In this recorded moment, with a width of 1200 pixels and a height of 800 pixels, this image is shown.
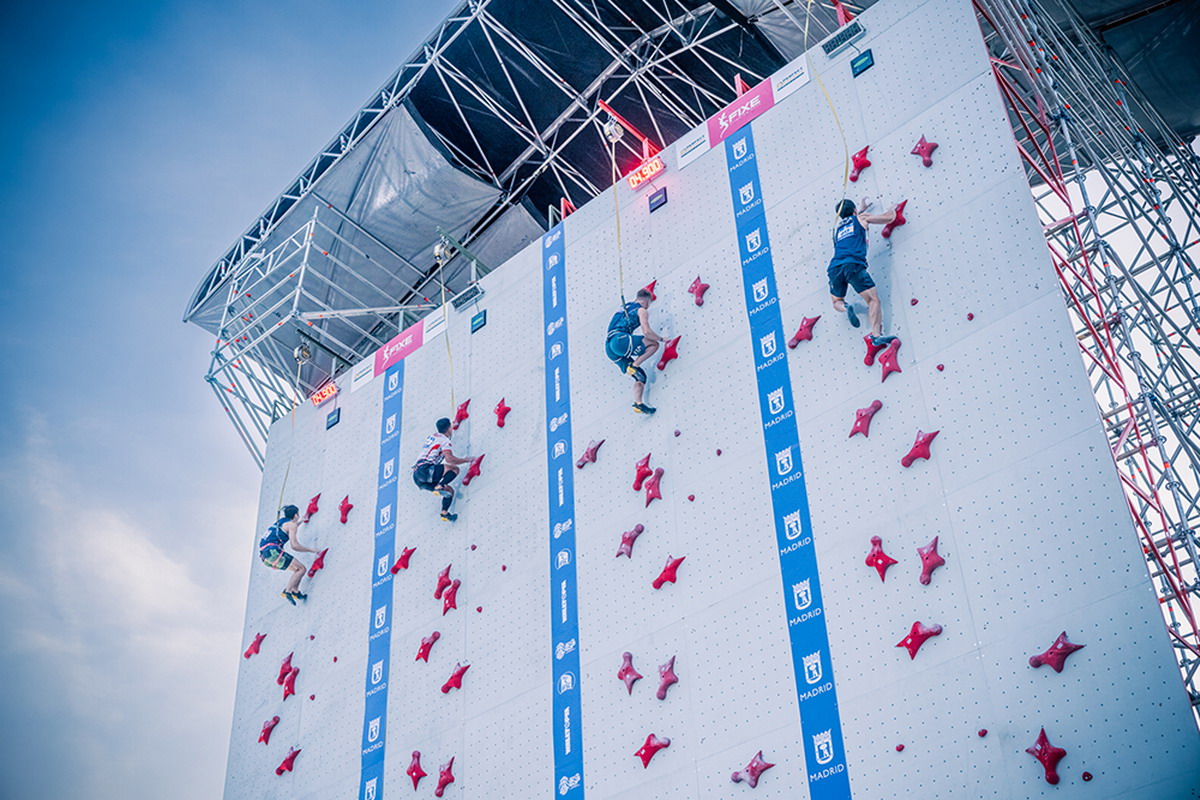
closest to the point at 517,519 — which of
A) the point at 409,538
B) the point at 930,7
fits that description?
the point at 409,538

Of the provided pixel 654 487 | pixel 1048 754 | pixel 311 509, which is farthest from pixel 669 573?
pixel 311 509

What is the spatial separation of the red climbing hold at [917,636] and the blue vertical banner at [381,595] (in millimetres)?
4623

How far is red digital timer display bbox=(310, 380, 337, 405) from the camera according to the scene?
11.8 metres

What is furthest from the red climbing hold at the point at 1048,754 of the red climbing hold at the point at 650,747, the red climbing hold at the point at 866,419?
the red climbing hold at the point at 650,747

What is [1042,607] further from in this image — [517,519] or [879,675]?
[517,519]

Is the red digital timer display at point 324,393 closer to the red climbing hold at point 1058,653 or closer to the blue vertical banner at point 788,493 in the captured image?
the blue vertical banner at point 788,493

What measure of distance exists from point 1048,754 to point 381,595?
6.04m

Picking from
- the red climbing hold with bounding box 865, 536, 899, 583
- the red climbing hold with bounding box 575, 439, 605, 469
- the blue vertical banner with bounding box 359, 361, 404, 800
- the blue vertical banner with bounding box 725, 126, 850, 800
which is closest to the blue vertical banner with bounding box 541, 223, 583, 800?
the red climbing hold with bounding box 575, 439, 605, 469

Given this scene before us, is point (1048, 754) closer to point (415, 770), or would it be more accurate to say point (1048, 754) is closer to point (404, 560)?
point (415, 770)

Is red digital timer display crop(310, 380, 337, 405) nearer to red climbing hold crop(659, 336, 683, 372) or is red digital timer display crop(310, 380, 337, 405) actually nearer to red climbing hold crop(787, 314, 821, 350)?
red climbing hold crop(659, 336, 683, 372)

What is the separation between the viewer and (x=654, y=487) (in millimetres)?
7953

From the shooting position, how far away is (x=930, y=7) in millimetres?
8055

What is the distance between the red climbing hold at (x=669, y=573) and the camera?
24.7 feet

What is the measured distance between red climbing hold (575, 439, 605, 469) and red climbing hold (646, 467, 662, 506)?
0.69 m
